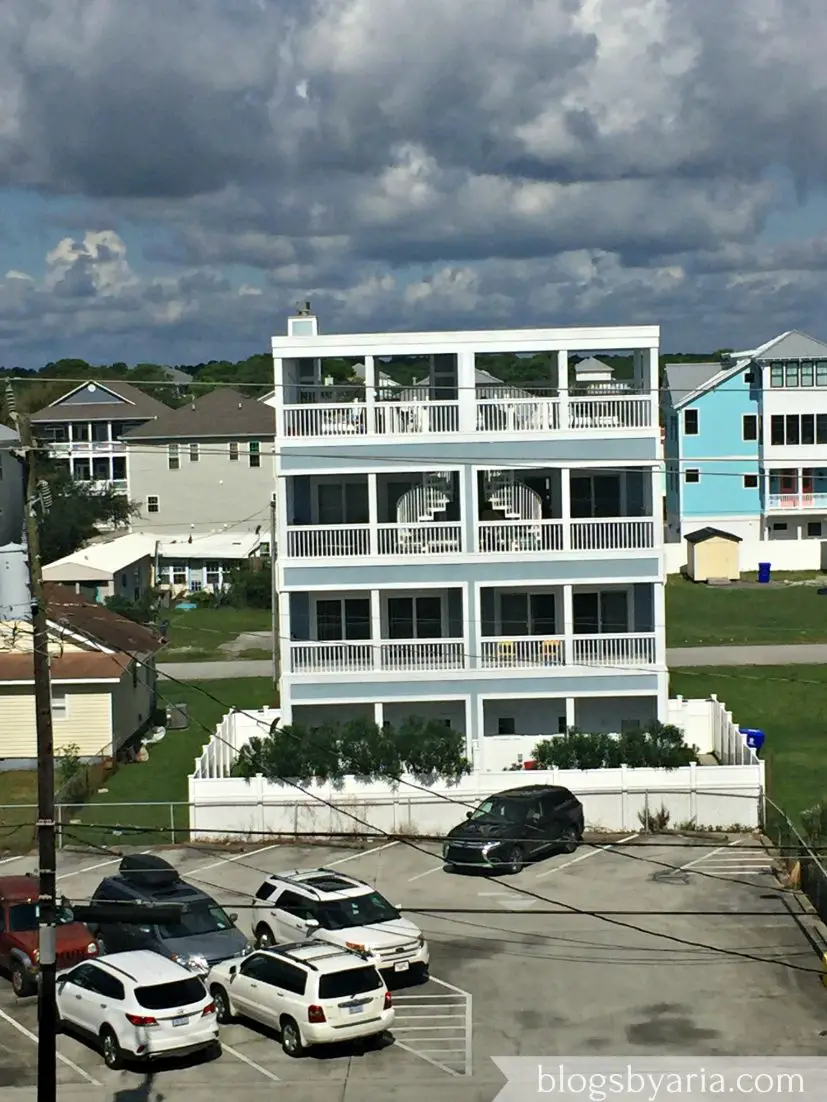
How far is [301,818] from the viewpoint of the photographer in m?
31.4

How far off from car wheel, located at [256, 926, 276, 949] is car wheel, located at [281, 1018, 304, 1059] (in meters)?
4.06

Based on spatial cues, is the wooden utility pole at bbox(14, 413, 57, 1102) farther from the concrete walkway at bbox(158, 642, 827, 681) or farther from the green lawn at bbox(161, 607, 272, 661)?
the green lawn at bbox(161, 607, 272, 661)

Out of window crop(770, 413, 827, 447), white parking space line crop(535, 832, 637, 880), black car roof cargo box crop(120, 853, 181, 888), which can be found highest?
window crop(770, 413, 827, 447)

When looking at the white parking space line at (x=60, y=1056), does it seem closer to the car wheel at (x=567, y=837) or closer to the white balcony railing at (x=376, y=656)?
the car wheel at (x=567, y=837)

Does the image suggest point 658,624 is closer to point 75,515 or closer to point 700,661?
point 700,661

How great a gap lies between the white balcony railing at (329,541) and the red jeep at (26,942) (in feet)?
41.8

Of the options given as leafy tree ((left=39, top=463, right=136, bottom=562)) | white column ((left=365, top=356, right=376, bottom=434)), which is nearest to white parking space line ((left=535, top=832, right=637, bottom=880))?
white column ((left=365, top=356, right=376, bottom=434))

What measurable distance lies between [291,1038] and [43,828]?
4781 millimetres

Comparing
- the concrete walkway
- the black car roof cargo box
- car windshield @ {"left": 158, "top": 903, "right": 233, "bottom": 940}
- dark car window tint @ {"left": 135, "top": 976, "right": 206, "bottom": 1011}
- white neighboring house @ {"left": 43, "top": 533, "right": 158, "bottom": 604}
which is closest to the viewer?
dark car window tint @ {"left": 135, "top": 976, "right": 206, "bottom": 1011}

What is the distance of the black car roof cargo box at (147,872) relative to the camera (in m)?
25.4

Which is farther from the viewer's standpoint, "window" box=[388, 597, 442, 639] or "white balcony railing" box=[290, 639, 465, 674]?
"window" box=[388, 597, 442, 639]

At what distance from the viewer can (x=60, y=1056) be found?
2028cm

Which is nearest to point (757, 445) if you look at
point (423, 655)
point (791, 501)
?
point (791, 501)

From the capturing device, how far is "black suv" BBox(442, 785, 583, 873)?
2870 centimetres
